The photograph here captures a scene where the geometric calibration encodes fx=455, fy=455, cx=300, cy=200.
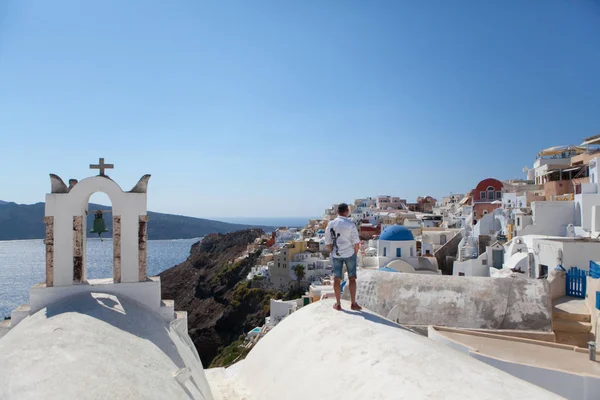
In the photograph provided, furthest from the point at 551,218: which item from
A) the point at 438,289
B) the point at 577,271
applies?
the point at 438,289

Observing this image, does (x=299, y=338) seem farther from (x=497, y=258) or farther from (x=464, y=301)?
(x=497, y=258)

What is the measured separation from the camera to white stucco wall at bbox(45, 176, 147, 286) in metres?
5.47

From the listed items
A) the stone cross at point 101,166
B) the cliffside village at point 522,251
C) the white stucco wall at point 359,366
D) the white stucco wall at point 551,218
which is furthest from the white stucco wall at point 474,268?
the stone cross at point 101,166

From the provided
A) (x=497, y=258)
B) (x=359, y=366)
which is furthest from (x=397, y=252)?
(x=359, y=366)

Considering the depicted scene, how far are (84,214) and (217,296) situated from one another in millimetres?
52955

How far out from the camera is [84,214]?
573 cm

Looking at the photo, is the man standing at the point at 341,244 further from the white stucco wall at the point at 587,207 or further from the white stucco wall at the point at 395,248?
the white stucco wall at the point at 395,248

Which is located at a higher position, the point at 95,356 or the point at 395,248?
the point at 95,356

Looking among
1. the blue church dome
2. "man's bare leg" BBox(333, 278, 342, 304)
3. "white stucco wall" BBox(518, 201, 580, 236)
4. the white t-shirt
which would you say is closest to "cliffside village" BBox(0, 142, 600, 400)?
"man's bare leg" BBox(333, 278, 342, 304)

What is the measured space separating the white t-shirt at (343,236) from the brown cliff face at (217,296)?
38.7 metres

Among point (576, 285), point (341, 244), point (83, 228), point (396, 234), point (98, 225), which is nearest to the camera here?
point (341, 244)

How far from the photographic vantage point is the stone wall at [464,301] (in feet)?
27.4

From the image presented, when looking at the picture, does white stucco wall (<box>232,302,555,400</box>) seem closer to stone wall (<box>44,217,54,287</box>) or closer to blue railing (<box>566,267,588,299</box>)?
stone wall (<box>44,217,54,287</box>)

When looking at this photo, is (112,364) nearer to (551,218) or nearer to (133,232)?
(133,232)
